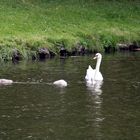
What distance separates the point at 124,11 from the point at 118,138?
44.0 m

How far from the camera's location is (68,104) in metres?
28.3

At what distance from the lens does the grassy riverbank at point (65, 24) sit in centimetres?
4831

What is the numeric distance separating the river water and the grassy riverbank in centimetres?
637

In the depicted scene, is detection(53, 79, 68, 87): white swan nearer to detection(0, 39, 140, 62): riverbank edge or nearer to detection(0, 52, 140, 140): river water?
detection(0, 52, 140, 140): river water

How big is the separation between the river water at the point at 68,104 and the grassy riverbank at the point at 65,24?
6.37m

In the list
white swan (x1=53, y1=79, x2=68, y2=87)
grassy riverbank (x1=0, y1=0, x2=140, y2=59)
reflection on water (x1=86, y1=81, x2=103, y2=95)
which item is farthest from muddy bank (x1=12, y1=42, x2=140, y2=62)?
white swan (x1=53, y1=79, x2=68, y2=87)

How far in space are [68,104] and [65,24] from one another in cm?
2888

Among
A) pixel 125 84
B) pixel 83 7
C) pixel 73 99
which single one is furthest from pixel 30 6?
pixel 73 99

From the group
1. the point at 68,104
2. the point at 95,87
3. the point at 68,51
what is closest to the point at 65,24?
the point at 68,51

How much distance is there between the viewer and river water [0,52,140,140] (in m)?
23.4

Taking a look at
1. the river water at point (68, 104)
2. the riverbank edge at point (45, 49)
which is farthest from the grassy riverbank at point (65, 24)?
the river water at point (68, 104)

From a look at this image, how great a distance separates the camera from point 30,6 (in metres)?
62.0

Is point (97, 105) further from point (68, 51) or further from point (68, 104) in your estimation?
point (68, 51)

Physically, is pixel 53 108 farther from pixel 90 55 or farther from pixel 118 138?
pixel 90 55
